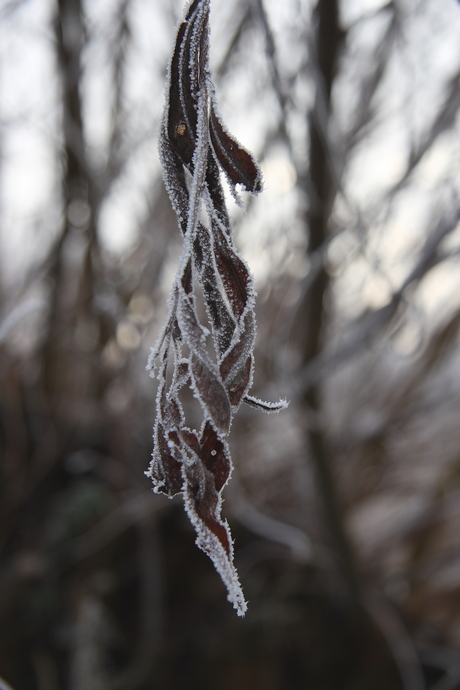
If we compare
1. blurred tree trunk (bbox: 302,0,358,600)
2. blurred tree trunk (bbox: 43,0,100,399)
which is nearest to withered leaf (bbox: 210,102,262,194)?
blurred tree trunk (bbox: 302,0,358,600)

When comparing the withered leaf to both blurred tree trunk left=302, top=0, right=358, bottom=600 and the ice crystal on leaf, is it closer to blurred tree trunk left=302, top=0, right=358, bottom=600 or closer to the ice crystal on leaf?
the ice crystal on leaf

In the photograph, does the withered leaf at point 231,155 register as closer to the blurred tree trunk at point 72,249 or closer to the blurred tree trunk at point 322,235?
the blurred tree trunk at point 322,235

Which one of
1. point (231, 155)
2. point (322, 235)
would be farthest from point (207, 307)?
point (322, 235)

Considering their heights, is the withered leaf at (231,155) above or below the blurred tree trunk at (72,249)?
below

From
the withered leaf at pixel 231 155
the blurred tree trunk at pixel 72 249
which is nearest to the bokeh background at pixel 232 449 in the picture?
the blurred tree trunk at pixel 72 249

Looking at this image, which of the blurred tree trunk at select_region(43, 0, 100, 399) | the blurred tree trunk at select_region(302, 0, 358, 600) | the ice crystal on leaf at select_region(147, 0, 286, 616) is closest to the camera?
the ice crystal on leaf at select_region(147, 0, 286, 616)

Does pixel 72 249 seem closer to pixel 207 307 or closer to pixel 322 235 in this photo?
pixel 322 235

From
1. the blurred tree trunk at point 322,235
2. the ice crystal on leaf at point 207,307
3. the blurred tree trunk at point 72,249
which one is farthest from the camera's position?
the blurred tree trunk at point 72,249

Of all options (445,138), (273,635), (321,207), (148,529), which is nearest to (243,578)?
(273,635)

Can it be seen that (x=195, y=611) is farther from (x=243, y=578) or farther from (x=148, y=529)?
(x=148, y=529)
